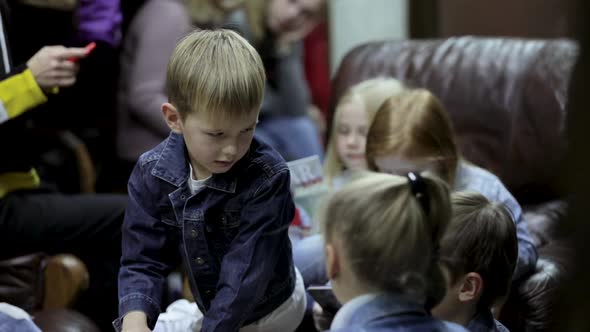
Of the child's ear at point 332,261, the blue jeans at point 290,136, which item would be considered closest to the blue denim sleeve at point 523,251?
the child's ear at point 332,261

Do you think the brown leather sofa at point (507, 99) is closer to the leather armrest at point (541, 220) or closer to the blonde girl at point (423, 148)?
the leather armrest at point (541, 220)

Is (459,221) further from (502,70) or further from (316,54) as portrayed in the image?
(316,54)

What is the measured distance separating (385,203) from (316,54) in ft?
8.92

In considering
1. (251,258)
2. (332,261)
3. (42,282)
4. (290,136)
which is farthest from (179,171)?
(290,136)

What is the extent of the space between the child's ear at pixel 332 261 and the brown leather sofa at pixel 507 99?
1.10m

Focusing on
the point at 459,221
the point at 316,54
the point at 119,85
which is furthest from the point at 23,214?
the point at 316,54

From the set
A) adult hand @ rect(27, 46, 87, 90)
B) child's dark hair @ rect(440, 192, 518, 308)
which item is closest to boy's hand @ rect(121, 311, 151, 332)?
child's dark hair @ rect(440, 192, 518, 308)

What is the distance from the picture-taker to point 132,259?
179cm

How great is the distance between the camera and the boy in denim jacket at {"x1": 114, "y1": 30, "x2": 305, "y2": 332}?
1620mm

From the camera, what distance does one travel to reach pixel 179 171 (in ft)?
5.73

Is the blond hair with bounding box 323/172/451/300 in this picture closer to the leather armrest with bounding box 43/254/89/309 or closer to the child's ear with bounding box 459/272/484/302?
the child's ear with bounding box 459/272/484/302

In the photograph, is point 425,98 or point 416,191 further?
point 425,98

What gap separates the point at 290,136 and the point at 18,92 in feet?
4.73

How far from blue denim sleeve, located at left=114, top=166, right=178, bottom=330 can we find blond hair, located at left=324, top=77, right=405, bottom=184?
878 mm
